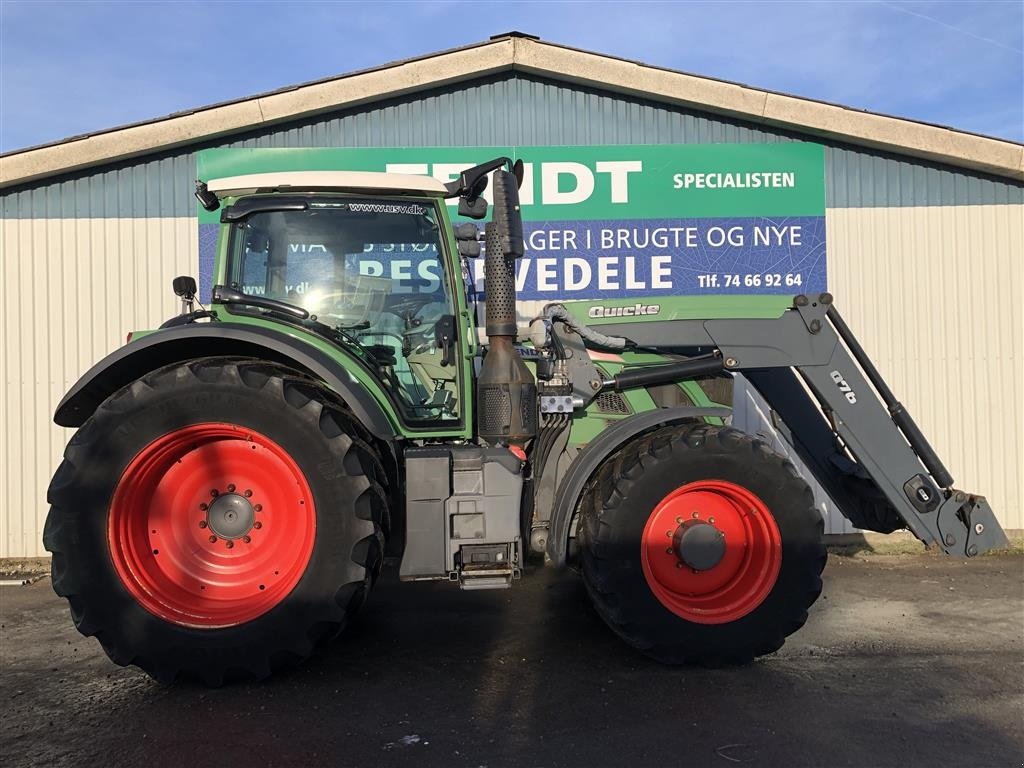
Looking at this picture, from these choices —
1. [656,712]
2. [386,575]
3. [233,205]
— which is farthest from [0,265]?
[656,712]

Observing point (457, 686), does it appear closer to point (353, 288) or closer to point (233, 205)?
point (353, 288)

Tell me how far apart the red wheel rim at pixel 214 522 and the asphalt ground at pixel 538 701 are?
1.47 ft

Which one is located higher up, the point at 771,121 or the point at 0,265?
the point at 771,121

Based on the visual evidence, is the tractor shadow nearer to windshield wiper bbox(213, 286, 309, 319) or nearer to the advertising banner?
windshield wiper bbox(213, 286, 309, 319)

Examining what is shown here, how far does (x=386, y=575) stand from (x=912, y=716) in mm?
3651

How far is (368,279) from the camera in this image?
12.6 feet

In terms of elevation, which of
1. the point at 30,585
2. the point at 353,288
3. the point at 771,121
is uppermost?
the point at 771,121

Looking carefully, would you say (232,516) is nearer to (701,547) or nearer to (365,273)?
(365,273)

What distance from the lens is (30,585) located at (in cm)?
579

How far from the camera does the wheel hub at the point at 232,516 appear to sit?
11.5ft

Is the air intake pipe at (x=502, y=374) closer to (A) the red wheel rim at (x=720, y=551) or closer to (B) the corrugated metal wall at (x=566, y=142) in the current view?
(A) the red wheel rim at (x=720, y=551)

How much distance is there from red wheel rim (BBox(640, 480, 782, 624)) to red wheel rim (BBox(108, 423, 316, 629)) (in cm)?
172

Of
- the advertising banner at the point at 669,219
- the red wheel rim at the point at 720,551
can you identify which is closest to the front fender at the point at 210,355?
the red wheel rim at the point at 720,551

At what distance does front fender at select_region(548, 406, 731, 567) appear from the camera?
3.65 meters
